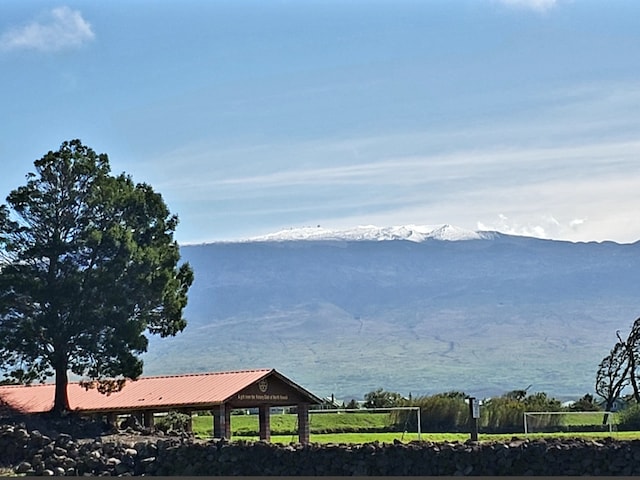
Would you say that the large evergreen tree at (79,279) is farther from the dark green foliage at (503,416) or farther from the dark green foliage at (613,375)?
the dark green foliage at (613,375)

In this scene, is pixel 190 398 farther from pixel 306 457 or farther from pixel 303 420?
pixel 306 457

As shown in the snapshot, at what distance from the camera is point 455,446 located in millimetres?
23266

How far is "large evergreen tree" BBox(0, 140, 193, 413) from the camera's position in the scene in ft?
103

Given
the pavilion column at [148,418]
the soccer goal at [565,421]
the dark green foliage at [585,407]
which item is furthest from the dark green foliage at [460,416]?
the pavilion column at [148,418]

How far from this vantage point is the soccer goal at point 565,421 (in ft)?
122

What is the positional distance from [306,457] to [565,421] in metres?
16.9

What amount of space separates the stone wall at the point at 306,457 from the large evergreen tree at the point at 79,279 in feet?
12.6

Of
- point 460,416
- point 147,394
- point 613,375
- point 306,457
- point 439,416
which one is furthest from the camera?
point 613,375

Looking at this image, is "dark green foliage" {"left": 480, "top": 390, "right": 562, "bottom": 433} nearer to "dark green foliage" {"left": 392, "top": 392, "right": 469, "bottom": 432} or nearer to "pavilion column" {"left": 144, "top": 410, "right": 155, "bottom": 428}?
"dark green foliage" {"left": 392, "top": 392, "right": 469, "bottom": 432}

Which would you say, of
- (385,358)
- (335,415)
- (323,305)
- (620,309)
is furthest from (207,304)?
(335,415)

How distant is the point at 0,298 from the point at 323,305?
167 meters

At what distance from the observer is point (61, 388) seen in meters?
32.5

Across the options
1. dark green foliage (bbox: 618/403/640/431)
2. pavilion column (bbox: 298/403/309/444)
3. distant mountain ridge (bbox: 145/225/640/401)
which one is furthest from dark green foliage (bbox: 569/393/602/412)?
→ distant mountain ridge (bbox: 145/225/640/401)

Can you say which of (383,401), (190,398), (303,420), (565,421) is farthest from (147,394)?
(383,401)
